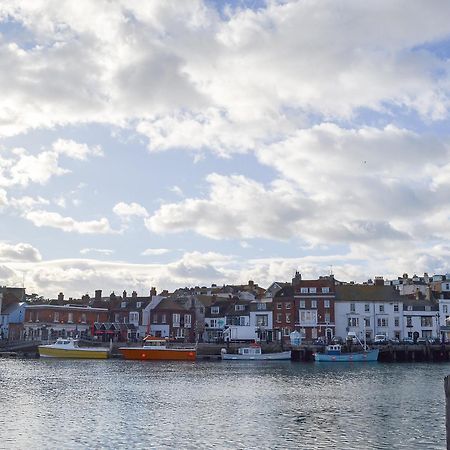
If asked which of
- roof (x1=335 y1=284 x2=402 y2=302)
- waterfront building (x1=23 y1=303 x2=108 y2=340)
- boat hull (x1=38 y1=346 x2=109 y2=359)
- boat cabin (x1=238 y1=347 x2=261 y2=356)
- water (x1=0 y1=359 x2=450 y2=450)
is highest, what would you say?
roof (x1=335 y1=284 x2=402 y2=302)

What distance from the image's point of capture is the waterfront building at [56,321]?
5007 inches

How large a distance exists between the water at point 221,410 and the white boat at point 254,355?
83.2 ft

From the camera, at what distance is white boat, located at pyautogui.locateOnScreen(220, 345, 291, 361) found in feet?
326

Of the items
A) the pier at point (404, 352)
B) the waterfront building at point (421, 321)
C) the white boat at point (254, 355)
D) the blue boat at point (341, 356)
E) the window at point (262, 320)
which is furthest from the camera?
the window at point (262, 320)

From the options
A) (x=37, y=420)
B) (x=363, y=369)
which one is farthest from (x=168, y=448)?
(x=363, y=369)

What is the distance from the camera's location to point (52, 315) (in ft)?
422

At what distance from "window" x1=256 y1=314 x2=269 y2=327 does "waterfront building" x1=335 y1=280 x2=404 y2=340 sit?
43.5 ft

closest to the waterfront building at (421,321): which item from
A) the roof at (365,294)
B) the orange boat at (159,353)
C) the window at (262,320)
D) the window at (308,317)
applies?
the roof at (365,294)

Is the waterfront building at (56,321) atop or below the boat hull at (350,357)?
atop

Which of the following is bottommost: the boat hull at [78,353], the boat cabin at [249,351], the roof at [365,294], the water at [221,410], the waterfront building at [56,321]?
the water at [221,410]

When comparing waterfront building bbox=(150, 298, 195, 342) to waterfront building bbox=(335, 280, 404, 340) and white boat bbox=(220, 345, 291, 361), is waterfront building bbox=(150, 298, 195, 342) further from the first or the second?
waterfront building bbox=(335, 280, 404, 340)

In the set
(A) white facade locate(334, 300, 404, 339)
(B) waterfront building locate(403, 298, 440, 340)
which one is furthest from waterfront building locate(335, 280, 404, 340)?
(B) waterfront building locate(403, 298, 440, 340)

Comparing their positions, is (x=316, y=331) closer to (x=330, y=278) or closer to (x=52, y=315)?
(x=330, y=278)

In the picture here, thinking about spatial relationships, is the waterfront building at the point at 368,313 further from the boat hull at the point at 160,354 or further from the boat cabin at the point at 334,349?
the boat hull at the point at 160,354
